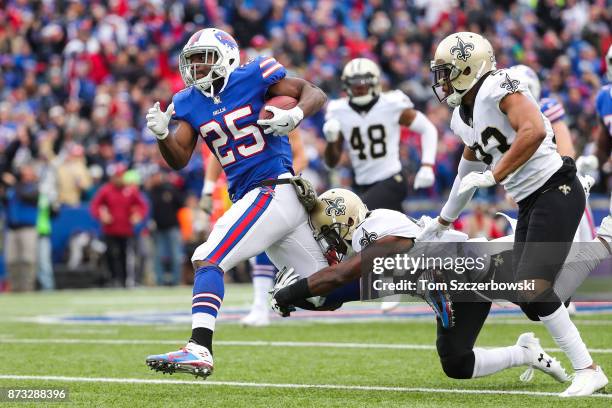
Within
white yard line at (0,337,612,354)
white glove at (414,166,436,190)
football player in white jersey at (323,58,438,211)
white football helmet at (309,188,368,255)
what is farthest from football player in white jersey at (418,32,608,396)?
white glove at (414,166,436,190)

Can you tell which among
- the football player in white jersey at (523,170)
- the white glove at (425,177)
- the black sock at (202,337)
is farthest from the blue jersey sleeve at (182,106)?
the white glove at (425,177)

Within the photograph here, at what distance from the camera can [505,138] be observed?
16.8 feet

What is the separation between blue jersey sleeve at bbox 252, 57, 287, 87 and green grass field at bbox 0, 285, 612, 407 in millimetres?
1493

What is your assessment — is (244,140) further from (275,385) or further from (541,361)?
(541,361)

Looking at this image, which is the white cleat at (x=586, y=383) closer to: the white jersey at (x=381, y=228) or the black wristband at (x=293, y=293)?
the white jersey at (x=381, y=228)

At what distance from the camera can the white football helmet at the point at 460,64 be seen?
5.17m

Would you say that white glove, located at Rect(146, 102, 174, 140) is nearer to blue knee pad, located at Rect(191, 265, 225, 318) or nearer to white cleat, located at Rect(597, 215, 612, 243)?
blue knee pad, located at Rect(191, 265, 225, 318)

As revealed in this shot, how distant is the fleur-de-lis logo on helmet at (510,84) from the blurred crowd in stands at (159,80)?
8843 mm

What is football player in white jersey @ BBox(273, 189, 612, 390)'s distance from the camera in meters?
5.24

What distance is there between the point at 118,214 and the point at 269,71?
958cm

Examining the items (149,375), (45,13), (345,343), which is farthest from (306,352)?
(45,13)

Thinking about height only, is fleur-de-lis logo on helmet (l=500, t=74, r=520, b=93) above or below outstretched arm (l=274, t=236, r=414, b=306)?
above

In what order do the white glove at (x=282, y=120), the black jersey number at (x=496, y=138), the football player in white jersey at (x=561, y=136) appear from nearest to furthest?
the black jersey number at (x=496, y=138)
the white glove at (x=282, y=120)
the football player in white jersey at (x=561, y=136)

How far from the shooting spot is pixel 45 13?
1845 centimetres
